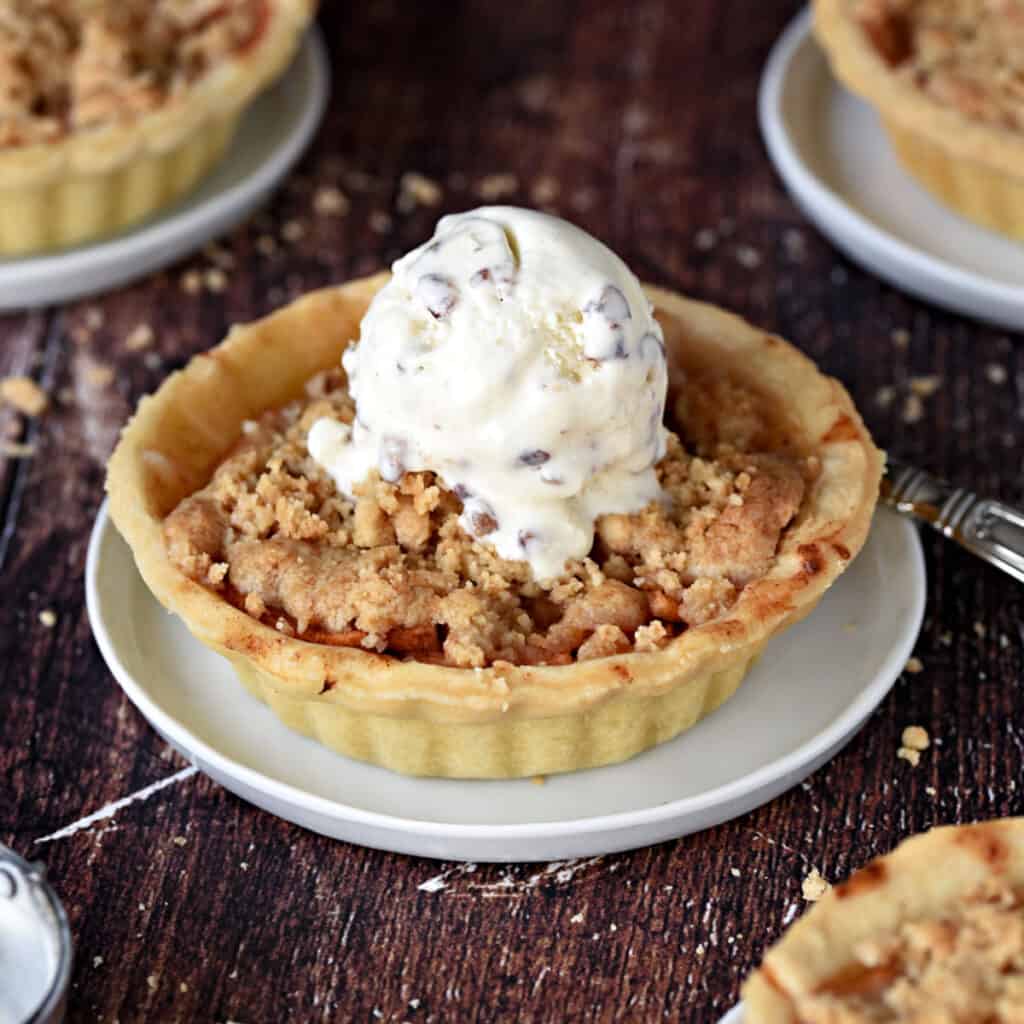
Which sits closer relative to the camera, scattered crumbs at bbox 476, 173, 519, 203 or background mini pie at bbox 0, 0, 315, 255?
background mini pie at bbox 0, 0, 315, 255

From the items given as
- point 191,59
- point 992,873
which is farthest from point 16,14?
point 992,873

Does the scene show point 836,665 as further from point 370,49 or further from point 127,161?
point 370,49

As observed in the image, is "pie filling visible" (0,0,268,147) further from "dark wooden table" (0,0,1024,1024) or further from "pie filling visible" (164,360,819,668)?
"pie filling visible" (164,360,819,668)

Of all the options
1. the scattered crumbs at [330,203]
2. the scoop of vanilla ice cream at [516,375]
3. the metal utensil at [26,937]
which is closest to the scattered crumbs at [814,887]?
the scoop of vanilla ice cream at [516,375]

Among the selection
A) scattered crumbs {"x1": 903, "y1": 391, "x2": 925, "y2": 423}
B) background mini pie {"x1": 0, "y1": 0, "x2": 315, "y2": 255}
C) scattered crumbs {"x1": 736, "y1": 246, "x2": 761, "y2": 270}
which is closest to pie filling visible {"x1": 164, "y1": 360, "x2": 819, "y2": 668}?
scattered crumbs {"x1": 903, "y1": 391, "x2": 925, "y2": 423}

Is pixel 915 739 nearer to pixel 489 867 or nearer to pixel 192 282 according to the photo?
pixel 489 867

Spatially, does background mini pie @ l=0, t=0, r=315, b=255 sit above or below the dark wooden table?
above

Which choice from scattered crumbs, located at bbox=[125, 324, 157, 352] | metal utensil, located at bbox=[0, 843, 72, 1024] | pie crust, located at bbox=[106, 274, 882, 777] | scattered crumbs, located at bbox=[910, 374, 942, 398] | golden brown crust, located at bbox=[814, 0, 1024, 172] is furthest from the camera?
scattered crumbs, located at bbox=[125, 324, 157, 352]
